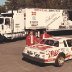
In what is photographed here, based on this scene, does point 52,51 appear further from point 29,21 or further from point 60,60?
point 29,21

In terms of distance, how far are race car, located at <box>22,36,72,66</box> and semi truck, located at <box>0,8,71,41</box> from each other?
9.42 metres

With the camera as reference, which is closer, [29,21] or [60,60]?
[60,60]

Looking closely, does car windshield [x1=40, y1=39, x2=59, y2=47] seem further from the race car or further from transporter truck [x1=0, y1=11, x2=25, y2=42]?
transporter truck [x1=0, y1=11, x2=25, y2=42]

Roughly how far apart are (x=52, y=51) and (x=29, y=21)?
43.6ft

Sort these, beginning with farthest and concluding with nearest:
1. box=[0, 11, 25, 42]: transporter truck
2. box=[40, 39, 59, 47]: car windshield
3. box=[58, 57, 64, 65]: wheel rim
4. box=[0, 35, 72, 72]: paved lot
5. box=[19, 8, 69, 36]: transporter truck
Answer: box=[19, 8, 69, 36]: transporter truck < box=[0, 11, 25, 42]: transporter truck < box=[40, 39, 59, 47]: car windshield < box=[58, 57, 64, 65]: wheel rim < box=[0, 35, 72, 72]: paved lot

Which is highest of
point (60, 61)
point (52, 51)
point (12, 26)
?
point (12, 26)

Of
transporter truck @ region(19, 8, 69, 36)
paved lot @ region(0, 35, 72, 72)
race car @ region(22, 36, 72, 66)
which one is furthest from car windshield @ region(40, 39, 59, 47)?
transporter truck @ region(19, 8, 69, 36)

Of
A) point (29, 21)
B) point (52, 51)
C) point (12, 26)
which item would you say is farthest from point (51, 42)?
point (29, 21)

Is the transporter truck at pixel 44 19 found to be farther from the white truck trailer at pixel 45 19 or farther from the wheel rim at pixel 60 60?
the wheel rim at pixel 60 60

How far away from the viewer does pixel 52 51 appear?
14930mm

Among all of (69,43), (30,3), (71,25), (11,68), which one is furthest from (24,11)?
(30,3)

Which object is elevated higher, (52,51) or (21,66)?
(52,51)

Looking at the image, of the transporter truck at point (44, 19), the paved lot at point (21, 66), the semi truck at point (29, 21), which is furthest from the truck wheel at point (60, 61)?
the transporter truck at point (44, 19)

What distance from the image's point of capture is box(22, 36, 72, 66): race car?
48.2 ft
